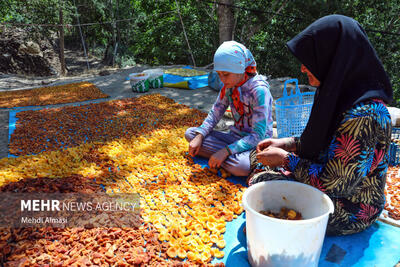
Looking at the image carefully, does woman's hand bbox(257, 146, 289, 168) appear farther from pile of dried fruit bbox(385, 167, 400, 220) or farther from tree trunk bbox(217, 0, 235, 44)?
tree trunk bbox(217, 0, 235, 44)

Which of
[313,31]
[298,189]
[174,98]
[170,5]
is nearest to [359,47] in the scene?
[313,31]

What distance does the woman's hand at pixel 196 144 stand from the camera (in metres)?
2.77

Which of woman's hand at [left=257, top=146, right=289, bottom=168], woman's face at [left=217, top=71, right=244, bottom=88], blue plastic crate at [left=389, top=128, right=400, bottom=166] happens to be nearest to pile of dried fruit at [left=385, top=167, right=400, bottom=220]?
blue plastic crate at [left=389, top=128, right=400, bottom=166]

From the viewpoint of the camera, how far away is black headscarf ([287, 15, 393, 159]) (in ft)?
4.35

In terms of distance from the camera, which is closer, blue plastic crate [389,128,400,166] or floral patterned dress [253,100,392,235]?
floral patterned dress [253,100,392,235]

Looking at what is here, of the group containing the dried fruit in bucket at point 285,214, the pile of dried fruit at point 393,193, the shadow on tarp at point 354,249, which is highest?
the dried fruit in bucket at point 285,214

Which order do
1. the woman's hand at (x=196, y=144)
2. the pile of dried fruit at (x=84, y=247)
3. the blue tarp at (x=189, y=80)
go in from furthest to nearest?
Result: 1. the blue tarp at (x=189, y=80)
2. the woman's hand at (x=196, y=144)
3. the pile of dried fruit at (x=84, y=247)

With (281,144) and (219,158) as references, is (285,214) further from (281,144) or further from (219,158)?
(219,158)

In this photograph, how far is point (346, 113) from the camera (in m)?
1.38

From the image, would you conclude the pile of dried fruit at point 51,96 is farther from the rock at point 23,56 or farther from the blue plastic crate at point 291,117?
the rock at point 23,56

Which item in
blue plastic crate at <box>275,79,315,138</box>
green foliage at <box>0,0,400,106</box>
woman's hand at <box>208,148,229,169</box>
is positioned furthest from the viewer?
green foliage at <box>0,0,400,106</box>

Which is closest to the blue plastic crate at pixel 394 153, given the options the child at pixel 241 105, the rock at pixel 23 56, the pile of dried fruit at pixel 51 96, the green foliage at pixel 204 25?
the child at pixel 241 105

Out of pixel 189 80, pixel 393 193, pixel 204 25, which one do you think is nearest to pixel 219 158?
pixel 393 193

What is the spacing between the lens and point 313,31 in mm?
1394
